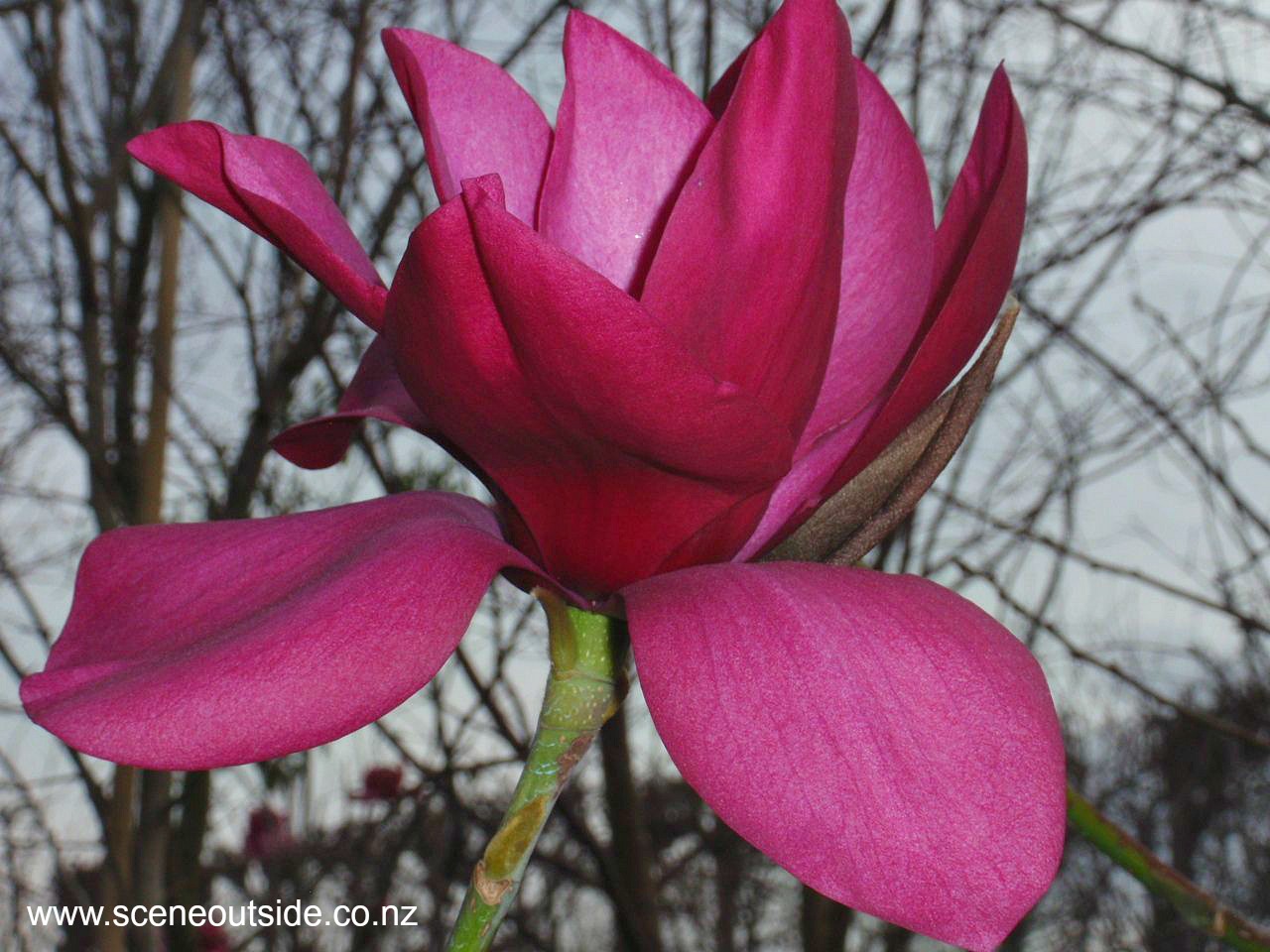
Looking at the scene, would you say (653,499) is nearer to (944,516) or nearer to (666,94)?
(666,94)

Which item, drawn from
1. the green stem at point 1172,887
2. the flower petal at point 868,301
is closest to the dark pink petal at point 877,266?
the flower petal at point 868,301

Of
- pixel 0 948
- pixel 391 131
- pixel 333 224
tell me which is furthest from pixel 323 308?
pixel 0 948

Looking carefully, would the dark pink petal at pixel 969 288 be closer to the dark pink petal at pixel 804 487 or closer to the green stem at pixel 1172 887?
the dark pink petal at pixel 804 487

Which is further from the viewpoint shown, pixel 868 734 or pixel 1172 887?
pixel 1172 887

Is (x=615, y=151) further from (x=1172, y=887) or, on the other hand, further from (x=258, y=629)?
(x=1172, y=887)

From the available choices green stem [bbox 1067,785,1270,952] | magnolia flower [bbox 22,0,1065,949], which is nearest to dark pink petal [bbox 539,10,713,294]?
magnolia flower [bbox 22,0,1065,949]

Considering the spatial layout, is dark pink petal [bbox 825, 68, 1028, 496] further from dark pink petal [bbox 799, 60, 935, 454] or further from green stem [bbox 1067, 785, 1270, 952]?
green stem [bbox 1067, 785, 1270, 952]

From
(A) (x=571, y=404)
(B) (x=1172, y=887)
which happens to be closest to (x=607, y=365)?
(A) (x=571, y=404)
